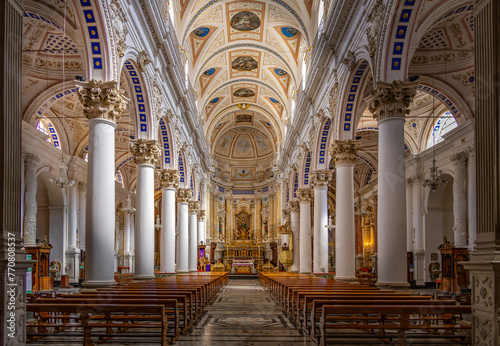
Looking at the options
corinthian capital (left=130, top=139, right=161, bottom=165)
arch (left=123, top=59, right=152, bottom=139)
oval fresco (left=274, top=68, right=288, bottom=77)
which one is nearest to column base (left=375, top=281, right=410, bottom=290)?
corinthian capital (left=130, top=139, right=161, bottom=165)

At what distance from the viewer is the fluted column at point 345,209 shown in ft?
54.8

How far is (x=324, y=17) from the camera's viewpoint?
62.1ft

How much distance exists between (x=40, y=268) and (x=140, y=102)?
8865mm

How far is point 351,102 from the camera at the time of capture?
16.7 metres

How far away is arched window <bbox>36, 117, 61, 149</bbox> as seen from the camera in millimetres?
24125

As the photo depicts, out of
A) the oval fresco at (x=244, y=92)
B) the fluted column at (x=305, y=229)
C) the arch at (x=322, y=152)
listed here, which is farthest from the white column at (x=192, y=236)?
the arch at (x=322, y=152)

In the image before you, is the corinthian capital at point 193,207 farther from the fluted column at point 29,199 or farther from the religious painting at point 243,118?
the religious painting at point 243,118

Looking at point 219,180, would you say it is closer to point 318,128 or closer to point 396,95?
point 318,128

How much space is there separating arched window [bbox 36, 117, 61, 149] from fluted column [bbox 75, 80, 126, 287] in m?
13.6

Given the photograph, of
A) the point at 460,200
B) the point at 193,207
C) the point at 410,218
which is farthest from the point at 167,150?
the point at 410,218

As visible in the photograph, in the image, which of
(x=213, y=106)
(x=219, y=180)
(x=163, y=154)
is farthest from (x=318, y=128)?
(x=219, y=180)

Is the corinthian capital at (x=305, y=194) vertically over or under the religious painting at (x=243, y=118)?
under

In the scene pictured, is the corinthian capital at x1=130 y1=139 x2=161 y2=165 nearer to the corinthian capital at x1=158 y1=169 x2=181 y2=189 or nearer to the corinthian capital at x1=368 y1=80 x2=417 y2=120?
the corinthian capital at x1=158 y1=169 x2=181 y2=189

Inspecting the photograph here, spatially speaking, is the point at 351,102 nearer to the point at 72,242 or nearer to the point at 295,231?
the point at 295,231
